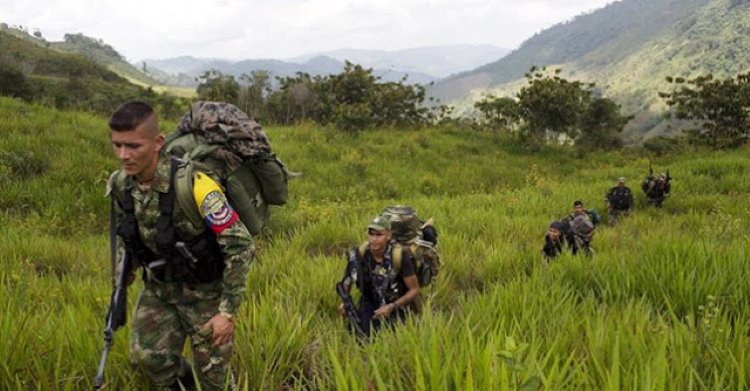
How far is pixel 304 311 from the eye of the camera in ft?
14.1

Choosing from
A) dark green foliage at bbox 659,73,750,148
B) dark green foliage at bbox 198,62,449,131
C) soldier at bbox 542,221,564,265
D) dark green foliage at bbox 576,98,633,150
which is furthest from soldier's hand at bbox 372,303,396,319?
dark green foliage at bbox 576,98,633,150

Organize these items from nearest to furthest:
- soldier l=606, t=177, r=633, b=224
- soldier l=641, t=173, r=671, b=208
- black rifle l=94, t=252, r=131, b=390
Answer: black rifle l=94, t=252, r=131, b=390 → soldier l=606, t=177, r=633, b=224 → soldier l=641, t=173, r=671, b=208

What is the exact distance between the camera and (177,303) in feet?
9.76

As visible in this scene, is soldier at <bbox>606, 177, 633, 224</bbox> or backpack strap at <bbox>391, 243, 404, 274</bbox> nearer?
backpack strap at <bbox>391, 243, 404, 274</bbox>

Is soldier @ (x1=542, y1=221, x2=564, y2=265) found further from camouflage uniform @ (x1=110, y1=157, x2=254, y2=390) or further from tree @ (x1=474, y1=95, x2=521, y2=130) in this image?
tree @ (x1=474, y1=95, x2=521, y2=130)

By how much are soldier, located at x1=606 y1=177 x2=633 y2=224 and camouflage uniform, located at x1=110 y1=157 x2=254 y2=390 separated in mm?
11373

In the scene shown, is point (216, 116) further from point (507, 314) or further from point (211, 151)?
point (507, 314)

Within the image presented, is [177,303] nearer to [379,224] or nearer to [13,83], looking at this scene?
[379,224]

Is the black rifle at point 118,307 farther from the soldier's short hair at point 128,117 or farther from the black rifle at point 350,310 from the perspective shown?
the black rifle at point 350,310

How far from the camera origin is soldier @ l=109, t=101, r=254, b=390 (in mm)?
2596

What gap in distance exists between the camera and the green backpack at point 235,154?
9.59ft

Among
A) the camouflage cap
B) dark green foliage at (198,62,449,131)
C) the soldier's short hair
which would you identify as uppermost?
dark green foliage at (198,62,449,131)

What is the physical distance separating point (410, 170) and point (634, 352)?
49.9ft

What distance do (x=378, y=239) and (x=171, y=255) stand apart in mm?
2032
